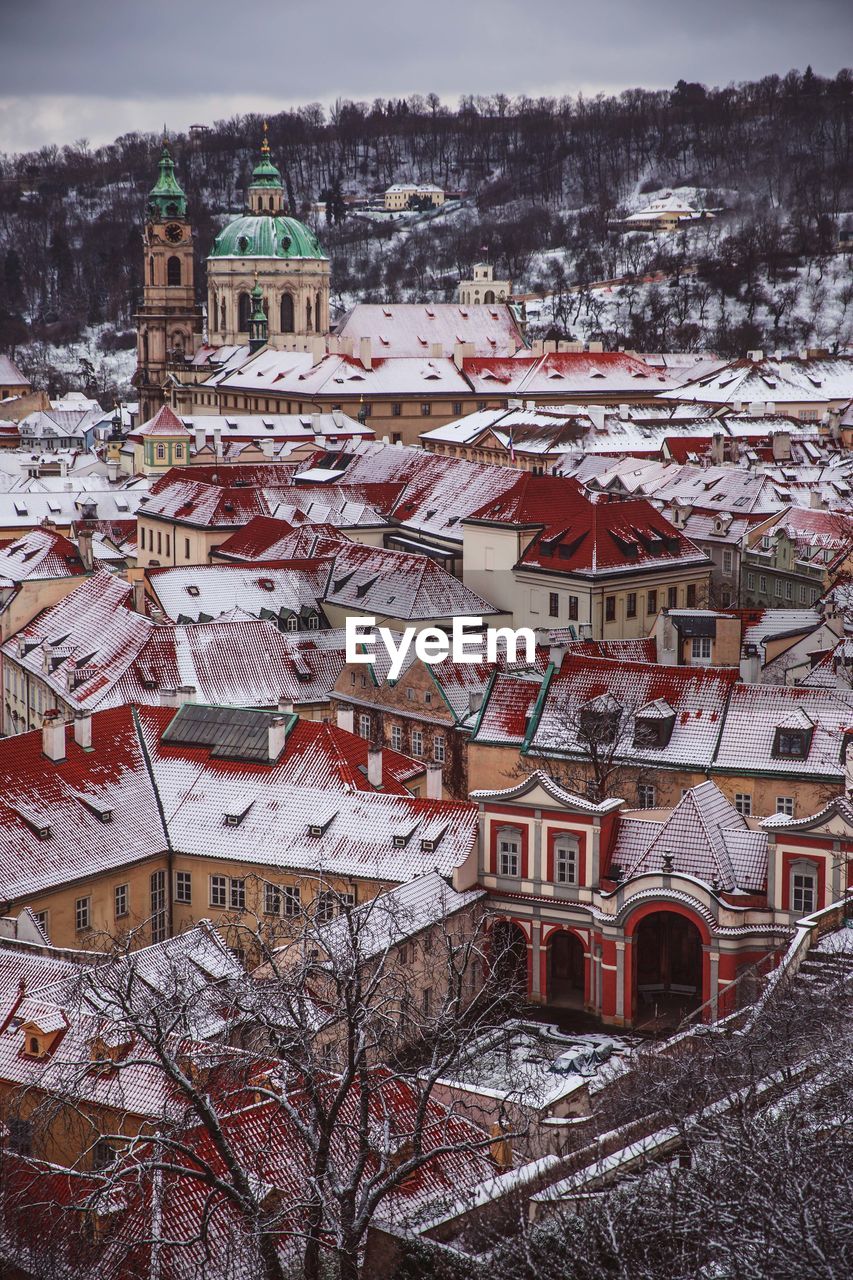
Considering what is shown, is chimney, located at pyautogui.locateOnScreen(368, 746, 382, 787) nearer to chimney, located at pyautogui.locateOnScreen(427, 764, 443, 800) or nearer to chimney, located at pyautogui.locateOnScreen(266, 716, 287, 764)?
chimney, located at pyautogui.locateOnScreen(427, 764, 443, 800)

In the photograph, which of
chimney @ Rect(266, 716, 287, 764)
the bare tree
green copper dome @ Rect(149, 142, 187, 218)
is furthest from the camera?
green copper dome @ Rect(149, 142, 187, 218)

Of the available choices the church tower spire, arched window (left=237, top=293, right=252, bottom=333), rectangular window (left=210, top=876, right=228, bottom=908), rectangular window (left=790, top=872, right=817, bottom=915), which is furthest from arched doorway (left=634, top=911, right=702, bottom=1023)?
the church tower spire

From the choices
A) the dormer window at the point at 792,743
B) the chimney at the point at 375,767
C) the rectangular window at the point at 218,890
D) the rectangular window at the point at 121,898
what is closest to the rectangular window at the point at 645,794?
the dormer window at the point at 792,743

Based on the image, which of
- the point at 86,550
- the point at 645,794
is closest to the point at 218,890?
the point at 645,794

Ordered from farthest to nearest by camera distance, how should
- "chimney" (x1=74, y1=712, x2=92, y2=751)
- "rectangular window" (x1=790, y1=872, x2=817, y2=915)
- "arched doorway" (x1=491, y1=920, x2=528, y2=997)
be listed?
"chimney" (x1=74, y1=712, x2=92, y2=751) < "arched doorway" (x1=491, y1=920, x2=528, y2=997) < "rectangular window" (x1=790, y1=872, x2=817, y2=915)

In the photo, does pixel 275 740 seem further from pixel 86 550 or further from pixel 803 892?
pixel 86 550

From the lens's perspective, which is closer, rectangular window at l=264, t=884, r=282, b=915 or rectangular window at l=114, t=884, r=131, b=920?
rectangular window at l=264, t=884, r=282, b=915

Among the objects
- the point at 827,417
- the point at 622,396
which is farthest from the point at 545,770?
the point at 622,396

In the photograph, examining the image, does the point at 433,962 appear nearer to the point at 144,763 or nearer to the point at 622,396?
the point at 144,763

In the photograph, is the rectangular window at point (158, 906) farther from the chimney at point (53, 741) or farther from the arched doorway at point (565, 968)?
the arched doorway at point (565, 968)
